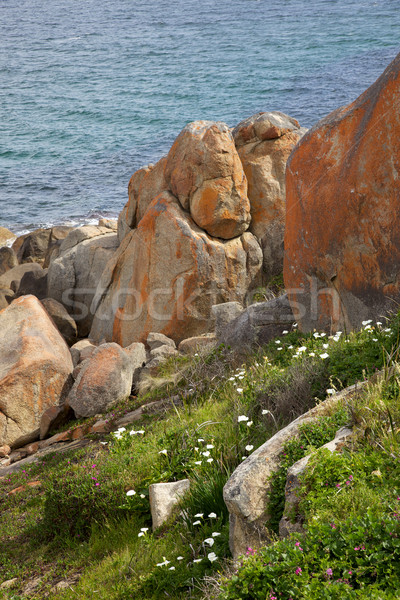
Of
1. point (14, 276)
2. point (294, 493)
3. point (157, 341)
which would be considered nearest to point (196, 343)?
point (157, 341)

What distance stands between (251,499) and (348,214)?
580 centimetres

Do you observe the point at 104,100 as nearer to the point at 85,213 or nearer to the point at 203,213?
the point at 85,213

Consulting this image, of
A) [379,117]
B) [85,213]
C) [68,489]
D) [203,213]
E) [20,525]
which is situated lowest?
[85,213]

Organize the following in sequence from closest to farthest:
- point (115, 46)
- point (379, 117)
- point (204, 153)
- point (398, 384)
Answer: point (398, 384) → point (379, 117) → point (204, 153) → point (115, 46)

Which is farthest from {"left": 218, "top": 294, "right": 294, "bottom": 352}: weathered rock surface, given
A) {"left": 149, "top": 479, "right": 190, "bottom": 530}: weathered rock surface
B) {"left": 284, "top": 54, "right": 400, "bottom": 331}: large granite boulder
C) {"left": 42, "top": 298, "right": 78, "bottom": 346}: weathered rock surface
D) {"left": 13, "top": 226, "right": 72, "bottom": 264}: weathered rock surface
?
{"left": 13, "top": 226, "right": 72, "bottom": 264}: weathered rock surface

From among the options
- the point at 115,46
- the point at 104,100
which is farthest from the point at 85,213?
the point at 115,46

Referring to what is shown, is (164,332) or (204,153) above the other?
(204,153)

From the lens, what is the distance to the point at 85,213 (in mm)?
32312

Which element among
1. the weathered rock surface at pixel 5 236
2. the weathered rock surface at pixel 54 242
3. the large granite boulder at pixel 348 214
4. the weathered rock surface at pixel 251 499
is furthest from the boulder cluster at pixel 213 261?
the weathered rock surface at pixel 5 236

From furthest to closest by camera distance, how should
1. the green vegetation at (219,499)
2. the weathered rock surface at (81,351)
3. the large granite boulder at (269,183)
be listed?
the large granite boulder at (269,183) → the weathered rock surface at (81,351) → the green vegetation at (219,499)

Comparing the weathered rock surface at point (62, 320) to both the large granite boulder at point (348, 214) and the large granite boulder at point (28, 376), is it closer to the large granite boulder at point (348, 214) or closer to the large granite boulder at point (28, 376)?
the large granite boulder at point (28, 376)

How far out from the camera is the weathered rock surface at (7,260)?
24.3 m

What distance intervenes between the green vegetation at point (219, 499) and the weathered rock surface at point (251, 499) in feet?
0.42

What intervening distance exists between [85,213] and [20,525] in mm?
25808
